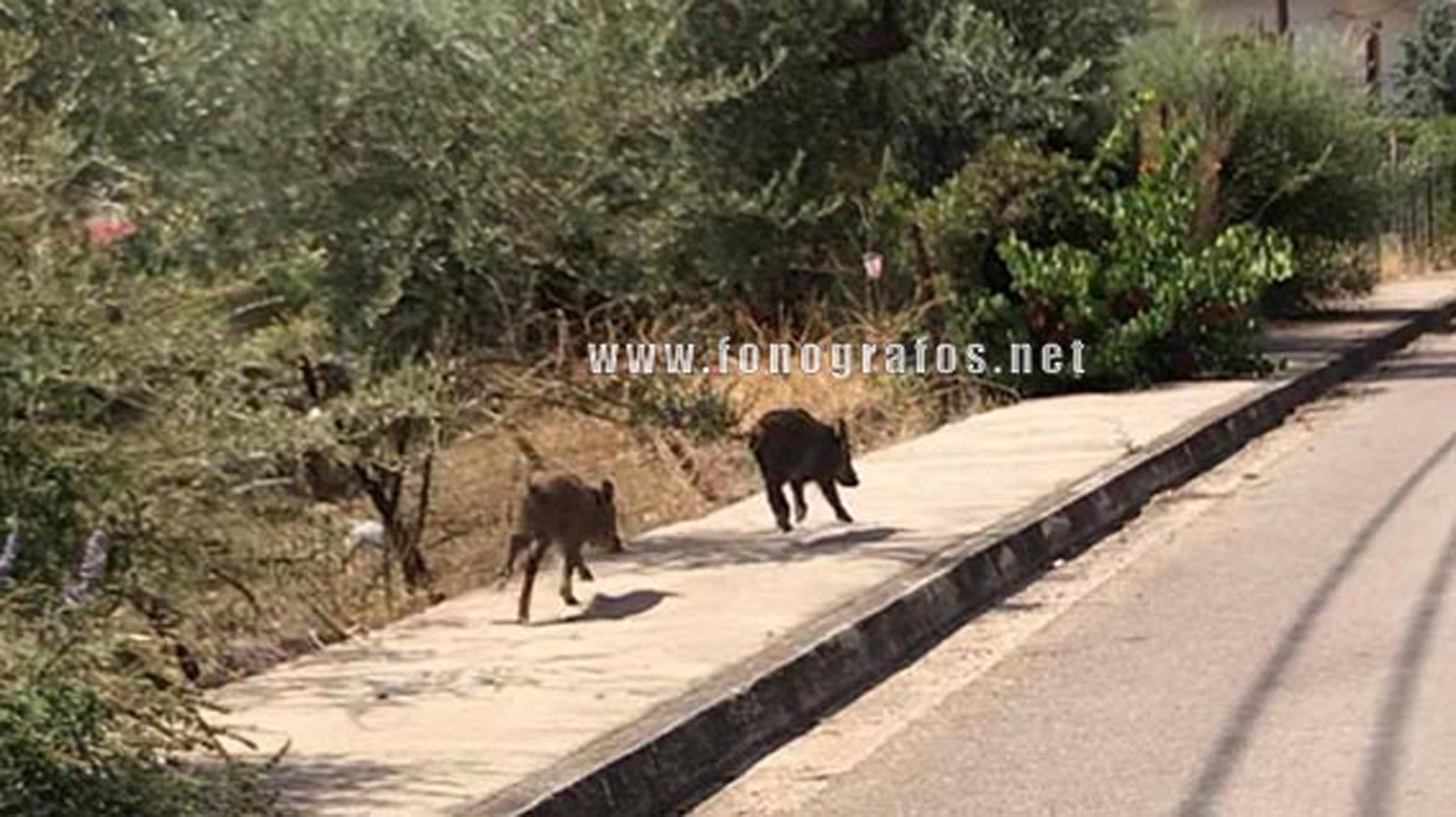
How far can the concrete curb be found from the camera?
7.65 m

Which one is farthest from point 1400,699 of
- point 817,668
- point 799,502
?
point 799,502

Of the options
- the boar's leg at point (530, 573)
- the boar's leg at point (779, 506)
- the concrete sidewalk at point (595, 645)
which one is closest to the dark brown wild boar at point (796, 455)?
the boar's leg at point (779, 506)

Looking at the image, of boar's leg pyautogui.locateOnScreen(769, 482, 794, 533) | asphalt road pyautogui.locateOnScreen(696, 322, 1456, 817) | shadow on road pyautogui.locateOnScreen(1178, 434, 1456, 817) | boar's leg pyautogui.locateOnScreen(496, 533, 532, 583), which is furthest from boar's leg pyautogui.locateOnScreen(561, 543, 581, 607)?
shadow on road pyautogui.locateOnScreen(1178, 434, 1456, 817)

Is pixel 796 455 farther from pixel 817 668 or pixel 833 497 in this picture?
pixel 817 668

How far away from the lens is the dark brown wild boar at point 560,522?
10219mm

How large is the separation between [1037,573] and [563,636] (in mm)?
3401

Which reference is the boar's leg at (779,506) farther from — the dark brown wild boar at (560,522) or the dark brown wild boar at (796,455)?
the dark brown wild boar at (560,522)

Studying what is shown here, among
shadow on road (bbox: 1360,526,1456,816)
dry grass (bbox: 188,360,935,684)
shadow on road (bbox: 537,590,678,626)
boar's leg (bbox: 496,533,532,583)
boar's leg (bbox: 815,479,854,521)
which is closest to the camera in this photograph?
shadow on road (bbox: 1360,526,1456,816)

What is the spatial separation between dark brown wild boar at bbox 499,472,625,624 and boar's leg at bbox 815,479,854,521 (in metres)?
1.92

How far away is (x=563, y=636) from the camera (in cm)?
1005

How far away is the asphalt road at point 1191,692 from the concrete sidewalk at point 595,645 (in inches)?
21.0

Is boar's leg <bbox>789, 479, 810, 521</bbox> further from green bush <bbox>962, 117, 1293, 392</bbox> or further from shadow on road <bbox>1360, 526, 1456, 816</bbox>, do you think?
green bush <bbox>962, 117, 1293, 392</bbox>

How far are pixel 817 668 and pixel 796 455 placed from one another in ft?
8.87

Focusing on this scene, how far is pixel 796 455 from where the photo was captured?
12.2m
